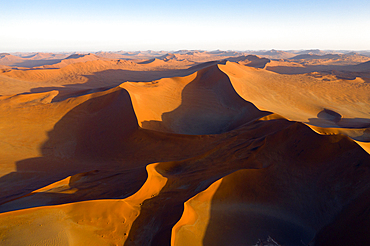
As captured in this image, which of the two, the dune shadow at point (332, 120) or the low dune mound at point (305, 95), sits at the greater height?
the low dune mound at point (305, 95)

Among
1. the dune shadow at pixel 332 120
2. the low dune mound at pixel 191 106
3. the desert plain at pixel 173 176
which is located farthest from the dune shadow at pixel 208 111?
the dune shadow at pixel 332 120

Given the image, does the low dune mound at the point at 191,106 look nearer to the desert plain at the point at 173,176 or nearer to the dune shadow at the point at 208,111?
the dune shadow at the point at 208,111

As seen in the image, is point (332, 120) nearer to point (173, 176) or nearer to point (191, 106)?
point (191, 106)

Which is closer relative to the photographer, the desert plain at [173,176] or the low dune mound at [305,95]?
the desert plain at [173,176]

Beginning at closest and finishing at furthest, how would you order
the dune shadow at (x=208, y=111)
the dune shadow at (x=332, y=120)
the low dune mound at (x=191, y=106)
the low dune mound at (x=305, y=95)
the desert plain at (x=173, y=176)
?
the desert plain at (x=173, y=176) → the dune shadow at (x=332, y=120) → the dune shadow at (x=208, y=111) → the low dune mound at (x=191, y=106) → the low dune mound at (x=305, y=95)

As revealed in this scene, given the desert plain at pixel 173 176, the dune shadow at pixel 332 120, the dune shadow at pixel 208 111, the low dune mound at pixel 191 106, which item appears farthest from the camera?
the low dune mound at pixel 191 106

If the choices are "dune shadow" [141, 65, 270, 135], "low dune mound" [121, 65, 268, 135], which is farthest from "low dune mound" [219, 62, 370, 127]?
"low dune mound" [121, 65, 268, 135]

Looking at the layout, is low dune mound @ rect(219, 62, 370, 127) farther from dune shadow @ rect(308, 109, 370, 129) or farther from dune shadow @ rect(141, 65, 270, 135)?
dune shadow @ rect(141, 65, 270, 135)

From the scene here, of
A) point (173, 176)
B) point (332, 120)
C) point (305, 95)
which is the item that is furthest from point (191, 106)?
point (305, 95)

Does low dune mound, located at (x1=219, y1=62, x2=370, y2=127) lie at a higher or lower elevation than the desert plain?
higher

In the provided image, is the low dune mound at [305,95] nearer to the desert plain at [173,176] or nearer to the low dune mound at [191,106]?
the low dune mound at [191,106]
